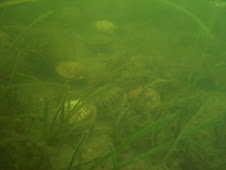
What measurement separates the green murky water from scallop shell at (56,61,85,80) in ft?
0.06

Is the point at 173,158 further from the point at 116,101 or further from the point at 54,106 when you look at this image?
the point at 54,106

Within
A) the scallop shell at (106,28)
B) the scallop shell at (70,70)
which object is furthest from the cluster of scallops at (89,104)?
the scallop shell at (106,28)

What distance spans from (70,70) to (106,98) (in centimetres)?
109

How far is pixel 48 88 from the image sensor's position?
317 cm

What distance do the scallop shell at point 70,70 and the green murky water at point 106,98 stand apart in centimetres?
2

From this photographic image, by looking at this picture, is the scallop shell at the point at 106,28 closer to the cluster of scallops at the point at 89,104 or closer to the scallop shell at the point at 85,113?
the cluster of scallops at the point at 89,104

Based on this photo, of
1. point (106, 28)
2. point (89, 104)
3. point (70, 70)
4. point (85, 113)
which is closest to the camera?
point (85, 113)

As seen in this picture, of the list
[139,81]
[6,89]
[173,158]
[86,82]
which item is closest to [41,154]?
[6,89]

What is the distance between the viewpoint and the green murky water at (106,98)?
1.81 metres

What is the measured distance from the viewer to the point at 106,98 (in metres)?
2.98

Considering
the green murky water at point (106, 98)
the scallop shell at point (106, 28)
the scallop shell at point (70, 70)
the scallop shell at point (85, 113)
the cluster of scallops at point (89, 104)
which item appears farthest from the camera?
the scallop shell at point (106, 28)

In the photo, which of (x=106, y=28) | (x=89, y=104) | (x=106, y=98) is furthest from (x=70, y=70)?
(x=106, y=28)

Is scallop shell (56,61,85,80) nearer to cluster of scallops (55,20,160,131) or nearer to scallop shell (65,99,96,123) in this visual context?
cluster of scallops (55,20,160,131)

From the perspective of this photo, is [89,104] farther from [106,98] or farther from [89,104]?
[106,98]
